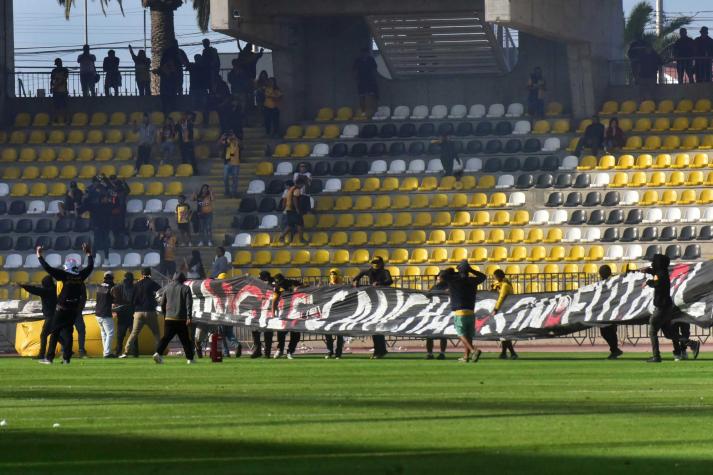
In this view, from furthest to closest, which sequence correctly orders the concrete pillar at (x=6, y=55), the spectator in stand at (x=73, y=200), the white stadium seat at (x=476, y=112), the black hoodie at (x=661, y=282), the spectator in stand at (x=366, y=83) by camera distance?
the concrete pillar at (x=6, y=55) < the spectator in stand at (x=366, y=83) < the white stadium seat at (x=476, y=112) < the spectator in stand at (x=73, y=200) < the black hoodie at (x=661, y=282)

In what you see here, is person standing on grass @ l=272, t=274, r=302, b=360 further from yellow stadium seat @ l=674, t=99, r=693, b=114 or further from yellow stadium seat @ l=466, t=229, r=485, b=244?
yellow stadium seat @ l=674, t=99, r=693, b=114

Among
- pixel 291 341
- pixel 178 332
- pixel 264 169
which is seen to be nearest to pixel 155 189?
pixel 264 169

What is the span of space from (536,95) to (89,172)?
43.7 ft

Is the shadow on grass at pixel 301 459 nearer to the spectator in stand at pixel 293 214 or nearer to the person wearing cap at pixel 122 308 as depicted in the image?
the person wearing cap at pixel 122 308

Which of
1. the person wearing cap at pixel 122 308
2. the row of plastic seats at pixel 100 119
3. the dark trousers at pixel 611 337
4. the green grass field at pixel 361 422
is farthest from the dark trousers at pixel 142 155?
the green grass field at pixel 361 422

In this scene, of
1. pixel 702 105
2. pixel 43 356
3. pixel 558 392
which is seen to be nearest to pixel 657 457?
pixel 558 392

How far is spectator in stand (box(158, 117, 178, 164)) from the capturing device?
48.0 metres

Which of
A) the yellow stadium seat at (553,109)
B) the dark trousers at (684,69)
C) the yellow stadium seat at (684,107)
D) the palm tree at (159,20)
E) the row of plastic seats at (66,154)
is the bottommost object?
the row of plastic seats at (66,154)

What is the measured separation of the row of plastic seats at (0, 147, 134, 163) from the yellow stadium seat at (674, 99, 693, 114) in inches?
638

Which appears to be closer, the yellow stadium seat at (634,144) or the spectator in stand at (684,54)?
the yellow stadium seat at (634,144)

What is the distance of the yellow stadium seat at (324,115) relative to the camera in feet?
164

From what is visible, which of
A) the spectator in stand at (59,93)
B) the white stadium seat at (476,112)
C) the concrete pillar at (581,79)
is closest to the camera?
the concrete pillar at (581,79)

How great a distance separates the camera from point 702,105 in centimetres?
4675

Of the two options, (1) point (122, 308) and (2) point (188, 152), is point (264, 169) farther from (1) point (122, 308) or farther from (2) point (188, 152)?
(1) point (122, 308)
